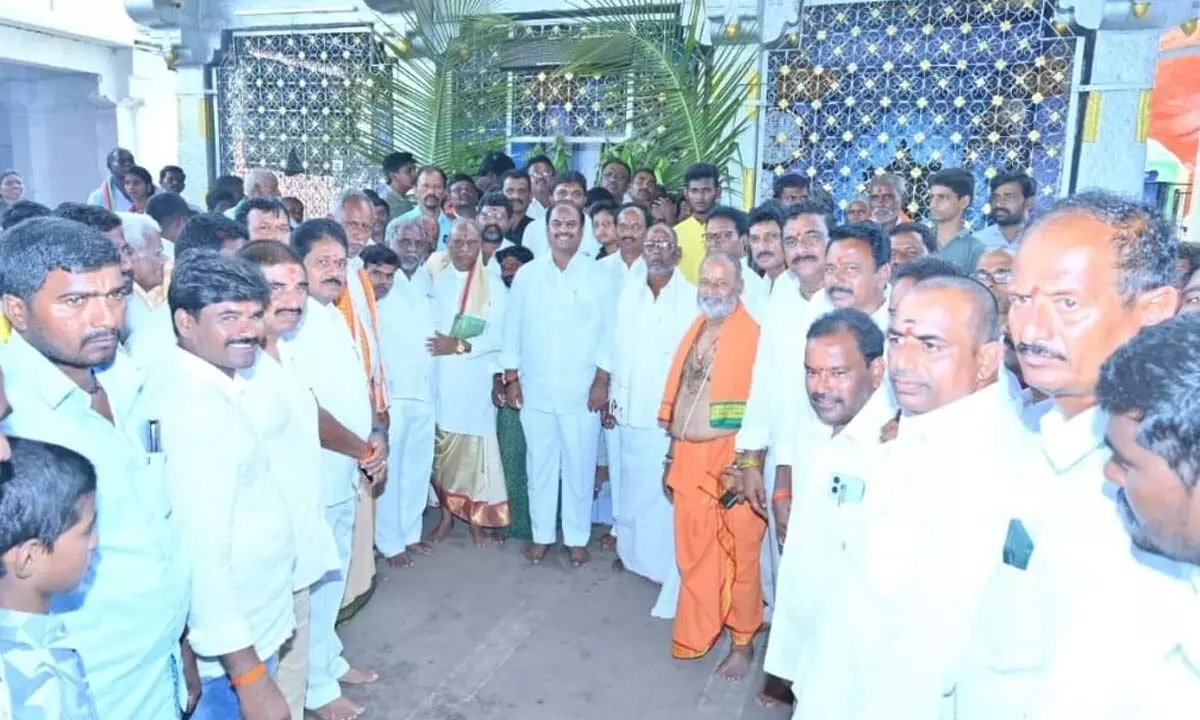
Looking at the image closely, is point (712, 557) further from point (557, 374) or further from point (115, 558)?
point (115, 558)

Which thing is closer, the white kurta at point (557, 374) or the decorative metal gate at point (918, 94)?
the white kurta at point (557, 374)

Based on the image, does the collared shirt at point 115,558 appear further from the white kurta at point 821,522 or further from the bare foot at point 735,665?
the bare foot at point 735,665

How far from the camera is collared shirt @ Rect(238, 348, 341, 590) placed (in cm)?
221

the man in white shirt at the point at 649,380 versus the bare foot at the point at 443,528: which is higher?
the man in white shirt at the point at 649,380

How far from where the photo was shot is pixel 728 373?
350 cm

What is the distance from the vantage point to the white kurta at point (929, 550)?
1699 millimetres

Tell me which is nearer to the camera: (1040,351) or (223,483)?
(1040,351)

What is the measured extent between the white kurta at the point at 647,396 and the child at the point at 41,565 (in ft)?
9.48

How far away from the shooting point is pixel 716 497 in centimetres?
354

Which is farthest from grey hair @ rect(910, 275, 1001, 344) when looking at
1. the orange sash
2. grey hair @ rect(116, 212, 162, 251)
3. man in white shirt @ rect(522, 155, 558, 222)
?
man in white shirt @ rect(522, 155, 558, 222)

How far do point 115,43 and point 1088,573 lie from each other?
13968 mm

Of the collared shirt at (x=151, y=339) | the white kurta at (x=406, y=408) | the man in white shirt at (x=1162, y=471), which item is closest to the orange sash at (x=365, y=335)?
the white kurta at (x=406, y=408)

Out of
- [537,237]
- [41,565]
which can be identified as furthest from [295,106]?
[41,565]

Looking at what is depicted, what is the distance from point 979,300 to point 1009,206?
3.68m
